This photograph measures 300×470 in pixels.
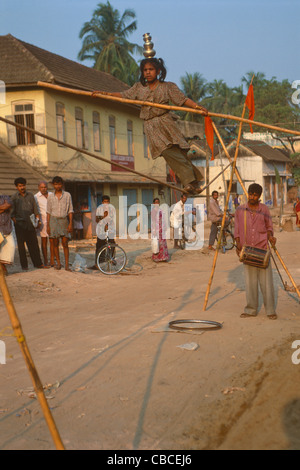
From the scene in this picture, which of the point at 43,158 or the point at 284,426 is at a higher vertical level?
the point at 43,158

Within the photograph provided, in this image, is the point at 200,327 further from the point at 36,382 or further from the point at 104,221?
the point at 104,221

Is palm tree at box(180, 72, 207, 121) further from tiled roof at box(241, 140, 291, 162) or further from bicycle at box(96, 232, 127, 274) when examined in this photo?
bicycle at box(96, 232, 127, 274)

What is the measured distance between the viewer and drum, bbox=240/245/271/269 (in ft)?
23.3

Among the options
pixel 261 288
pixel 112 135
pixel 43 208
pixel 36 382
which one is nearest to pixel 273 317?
pixel 261 288

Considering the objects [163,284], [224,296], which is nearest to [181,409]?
[224,296]

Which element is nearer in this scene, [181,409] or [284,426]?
[284,426]

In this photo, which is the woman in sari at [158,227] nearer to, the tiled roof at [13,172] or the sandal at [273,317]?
the tiled roof at [13,172]

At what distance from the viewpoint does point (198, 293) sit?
29.7 feet

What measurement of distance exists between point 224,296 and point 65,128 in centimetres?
A: 1303

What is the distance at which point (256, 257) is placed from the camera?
711 cm

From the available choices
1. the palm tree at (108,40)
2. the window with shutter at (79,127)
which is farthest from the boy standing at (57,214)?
the palm tree at (108,40)

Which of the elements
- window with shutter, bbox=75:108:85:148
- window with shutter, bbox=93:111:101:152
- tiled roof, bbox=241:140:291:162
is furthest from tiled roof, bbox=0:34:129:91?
tiled roof, bbox=241:140:291:162

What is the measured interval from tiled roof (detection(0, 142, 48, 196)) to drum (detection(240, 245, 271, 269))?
11.6 m
